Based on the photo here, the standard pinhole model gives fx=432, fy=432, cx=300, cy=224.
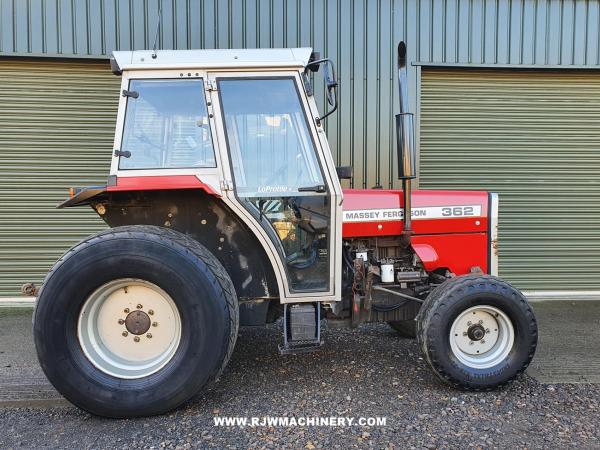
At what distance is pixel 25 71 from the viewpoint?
17.1 feet

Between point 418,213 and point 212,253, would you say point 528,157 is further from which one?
point 212,253

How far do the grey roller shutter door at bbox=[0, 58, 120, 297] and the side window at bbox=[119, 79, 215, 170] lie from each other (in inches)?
109

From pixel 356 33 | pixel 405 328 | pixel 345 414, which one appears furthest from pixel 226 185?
pixel 356 33

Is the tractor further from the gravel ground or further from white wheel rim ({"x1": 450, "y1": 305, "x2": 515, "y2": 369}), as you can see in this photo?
the gravel ground

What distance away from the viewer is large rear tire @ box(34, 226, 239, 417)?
2596mm

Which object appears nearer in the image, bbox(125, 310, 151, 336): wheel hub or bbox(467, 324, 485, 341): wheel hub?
bbox(125, 310, 151, 336): wheel hub

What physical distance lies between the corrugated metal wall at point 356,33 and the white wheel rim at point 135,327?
3215mm

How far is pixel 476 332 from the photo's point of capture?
300cm

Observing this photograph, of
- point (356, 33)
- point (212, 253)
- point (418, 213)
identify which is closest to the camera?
point (212, 253)

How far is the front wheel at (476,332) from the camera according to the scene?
290cm

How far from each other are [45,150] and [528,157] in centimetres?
608

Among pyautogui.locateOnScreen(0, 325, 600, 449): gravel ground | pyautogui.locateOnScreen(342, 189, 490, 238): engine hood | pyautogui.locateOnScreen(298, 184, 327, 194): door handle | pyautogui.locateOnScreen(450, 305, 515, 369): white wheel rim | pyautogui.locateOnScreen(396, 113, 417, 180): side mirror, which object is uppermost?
pyautogui.locateOnScreen(396, 113, 417, 180): side mirror

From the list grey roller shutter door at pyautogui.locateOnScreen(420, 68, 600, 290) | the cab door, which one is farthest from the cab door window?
grey roller shutter door at pyautogui.locateOnScreen(420, 68, 600, 290)

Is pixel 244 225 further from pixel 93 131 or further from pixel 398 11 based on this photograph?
pixel 398 11
